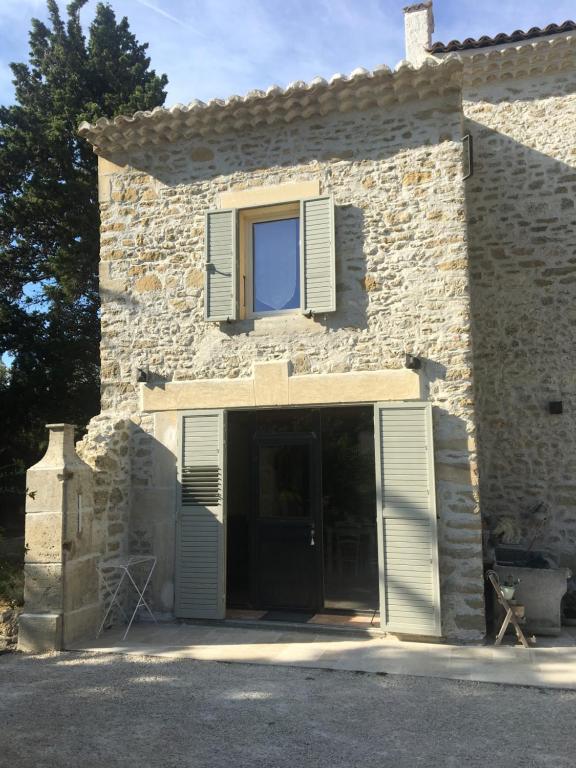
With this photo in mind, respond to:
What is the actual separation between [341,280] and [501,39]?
15.4 ft

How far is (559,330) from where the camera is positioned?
7.62 m

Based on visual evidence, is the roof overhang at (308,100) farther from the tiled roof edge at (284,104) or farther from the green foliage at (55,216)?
the green foliage at (55,216)

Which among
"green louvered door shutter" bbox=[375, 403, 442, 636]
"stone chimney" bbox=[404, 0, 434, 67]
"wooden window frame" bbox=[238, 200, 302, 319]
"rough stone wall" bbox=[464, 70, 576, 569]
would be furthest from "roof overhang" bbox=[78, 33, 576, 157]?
"green louvered door shutter" bbox=[375, 403, 442, 636]

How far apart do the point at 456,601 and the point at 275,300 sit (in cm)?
362

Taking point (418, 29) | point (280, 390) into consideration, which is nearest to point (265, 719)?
point (280, 390)

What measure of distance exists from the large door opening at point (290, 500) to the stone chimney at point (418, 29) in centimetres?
568

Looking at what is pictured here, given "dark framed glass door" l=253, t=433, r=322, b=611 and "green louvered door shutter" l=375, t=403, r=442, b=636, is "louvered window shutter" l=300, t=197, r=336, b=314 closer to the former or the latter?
"green louvered door shutter" l=375, t=403, r=442, b=636

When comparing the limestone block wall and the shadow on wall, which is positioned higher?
the shadow on wall

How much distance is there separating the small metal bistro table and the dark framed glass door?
120 centimetres

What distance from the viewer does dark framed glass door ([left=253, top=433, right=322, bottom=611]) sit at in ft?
22.2

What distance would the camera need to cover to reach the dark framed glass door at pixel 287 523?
6.76 m

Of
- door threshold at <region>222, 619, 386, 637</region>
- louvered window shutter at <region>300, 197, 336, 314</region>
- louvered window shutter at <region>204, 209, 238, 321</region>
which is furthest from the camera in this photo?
louvered window shutter at <region>204, 209, 238, 321</region>

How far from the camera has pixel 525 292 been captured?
7.81 meters

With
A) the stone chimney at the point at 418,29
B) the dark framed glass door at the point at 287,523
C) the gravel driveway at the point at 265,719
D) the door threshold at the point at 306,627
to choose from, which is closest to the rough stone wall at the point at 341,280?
the door threshold at the point at 306,627
